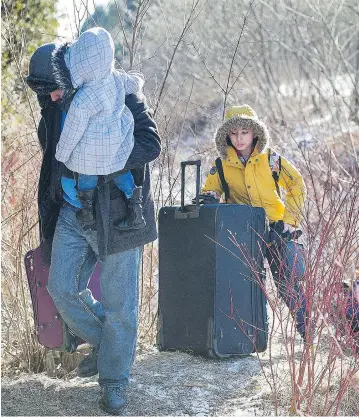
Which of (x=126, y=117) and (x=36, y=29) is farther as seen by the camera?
(x=36, y=29)

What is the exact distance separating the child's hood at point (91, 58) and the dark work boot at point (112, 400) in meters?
1.26

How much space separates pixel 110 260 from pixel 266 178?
1.25 meters

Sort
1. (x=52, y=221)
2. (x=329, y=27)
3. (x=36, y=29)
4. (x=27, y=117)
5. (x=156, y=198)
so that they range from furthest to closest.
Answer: (x=329, y=27), (x=36, y=29), (x=27, y=117), (x=156, y=198), (x=52, y=221)

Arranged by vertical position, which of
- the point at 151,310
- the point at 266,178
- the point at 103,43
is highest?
the point at 103,43

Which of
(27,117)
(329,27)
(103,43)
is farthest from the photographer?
(329,27)

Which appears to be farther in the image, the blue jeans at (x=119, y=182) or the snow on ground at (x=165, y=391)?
the snow on ground at (x=165, y=391)

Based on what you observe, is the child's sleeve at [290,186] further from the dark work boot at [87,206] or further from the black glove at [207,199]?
the dark work boot at [87,206]

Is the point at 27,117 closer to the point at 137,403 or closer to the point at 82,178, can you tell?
the point at 82,178

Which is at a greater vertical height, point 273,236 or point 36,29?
point 36,29

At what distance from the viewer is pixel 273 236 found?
13.6 ft

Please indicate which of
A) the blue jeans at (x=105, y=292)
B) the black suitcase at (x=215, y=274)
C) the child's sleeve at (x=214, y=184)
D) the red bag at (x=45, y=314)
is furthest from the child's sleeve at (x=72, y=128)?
the child's sleeve at (x=214, y=184)

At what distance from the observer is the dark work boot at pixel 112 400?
3.33 m

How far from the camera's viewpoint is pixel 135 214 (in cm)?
329

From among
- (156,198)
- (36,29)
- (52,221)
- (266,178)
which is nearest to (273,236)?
(266,178)
